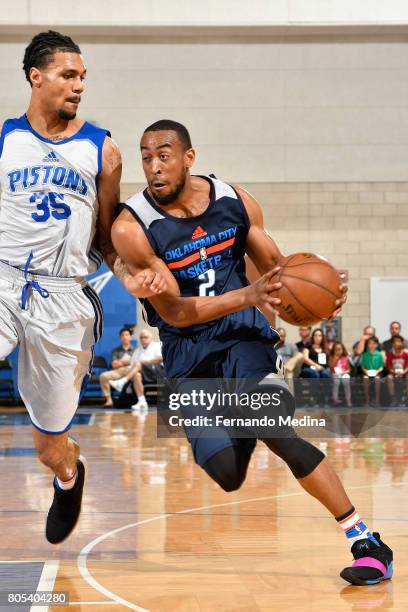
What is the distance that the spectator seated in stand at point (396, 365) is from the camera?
47.4 ft

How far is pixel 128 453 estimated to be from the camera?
9148 millimetres

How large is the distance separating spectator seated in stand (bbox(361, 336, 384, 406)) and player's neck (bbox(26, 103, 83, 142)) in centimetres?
1085

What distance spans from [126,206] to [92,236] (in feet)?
0.72

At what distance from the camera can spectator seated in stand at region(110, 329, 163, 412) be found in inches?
560


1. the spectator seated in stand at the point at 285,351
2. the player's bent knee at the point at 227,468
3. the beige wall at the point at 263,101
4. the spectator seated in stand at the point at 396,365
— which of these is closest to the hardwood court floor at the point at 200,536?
the player's bent knee at the point at 227,468

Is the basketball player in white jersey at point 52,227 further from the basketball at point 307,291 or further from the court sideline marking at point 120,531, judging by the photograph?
the basketball at point 307,291

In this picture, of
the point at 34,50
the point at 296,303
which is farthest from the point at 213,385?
the point at 34,50

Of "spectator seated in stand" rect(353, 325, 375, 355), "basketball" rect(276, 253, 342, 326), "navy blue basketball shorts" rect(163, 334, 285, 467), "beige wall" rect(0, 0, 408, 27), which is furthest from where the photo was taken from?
"beige wall" rect(0, 0, 408, 27)

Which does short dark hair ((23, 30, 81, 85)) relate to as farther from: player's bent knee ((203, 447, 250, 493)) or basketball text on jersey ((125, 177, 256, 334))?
player's bent knee ((203, 447, 250, 493))

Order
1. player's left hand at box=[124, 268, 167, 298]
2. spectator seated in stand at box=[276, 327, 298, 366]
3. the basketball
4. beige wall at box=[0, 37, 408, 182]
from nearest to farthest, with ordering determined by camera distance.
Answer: player's left hand at box=[124, 268, 167, 298] < the basketball < spectator seated in stand at box=[276, 327, 298, 366] < beige wall at box=[0, 37, 408, 182]

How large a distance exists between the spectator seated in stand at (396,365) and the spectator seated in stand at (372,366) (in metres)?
0.18

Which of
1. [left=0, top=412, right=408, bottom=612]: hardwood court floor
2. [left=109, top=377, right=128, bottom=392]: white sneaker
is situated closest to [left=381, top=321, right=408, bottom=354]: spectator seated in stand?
[left=109, top=377, right=128, bottom=392]: white sneaker

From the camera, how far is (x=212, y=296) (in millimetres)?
4004

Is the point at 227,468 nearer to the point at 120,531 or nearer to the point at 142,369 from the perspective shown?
the point at 120,531
